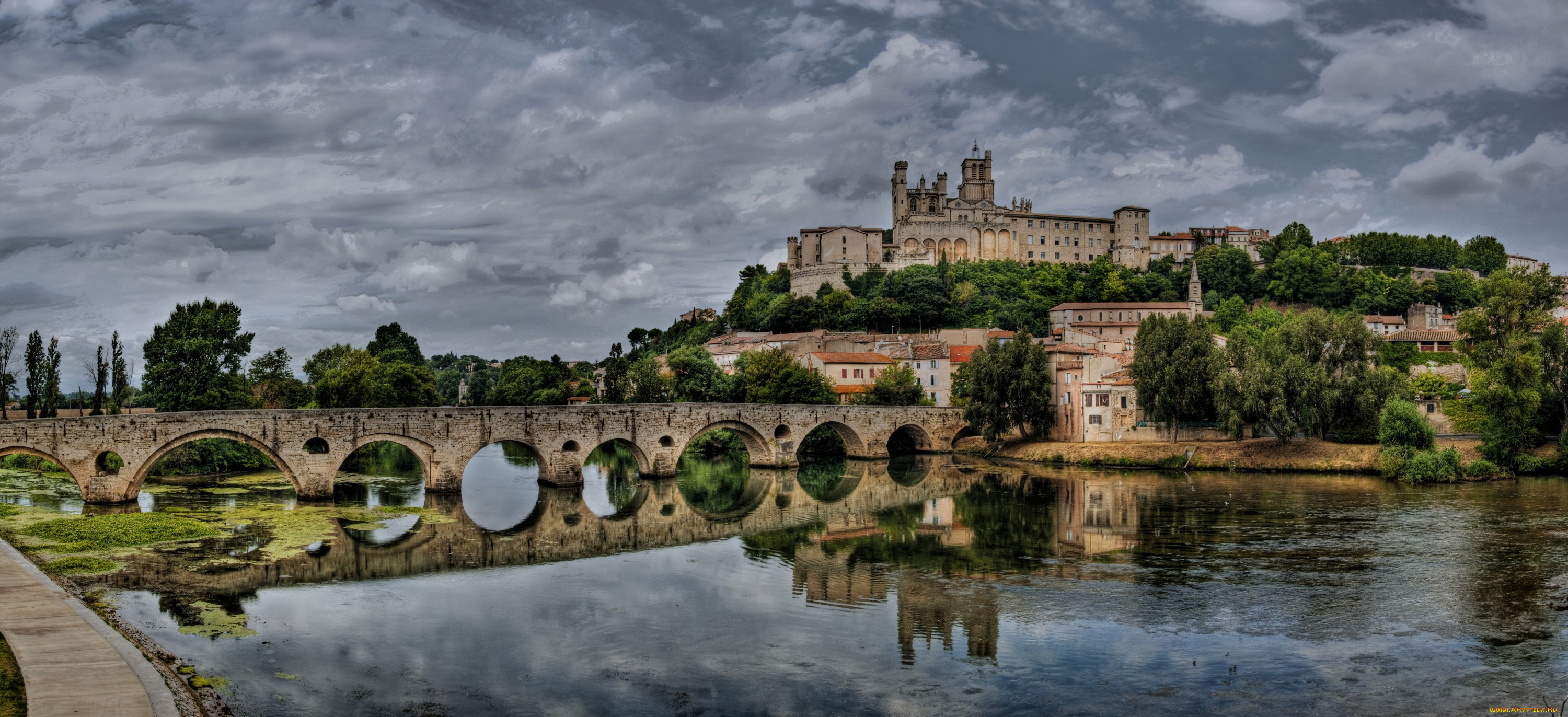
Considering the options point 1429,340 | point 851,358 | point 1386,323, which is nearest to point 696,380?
point 851,358

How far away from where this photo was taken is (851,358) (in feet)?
254

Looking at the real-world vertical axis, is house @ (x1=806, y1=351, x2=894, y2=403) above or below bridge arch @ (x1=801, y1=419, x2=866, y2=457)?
above

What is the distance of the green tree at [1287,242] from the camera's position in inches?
4306

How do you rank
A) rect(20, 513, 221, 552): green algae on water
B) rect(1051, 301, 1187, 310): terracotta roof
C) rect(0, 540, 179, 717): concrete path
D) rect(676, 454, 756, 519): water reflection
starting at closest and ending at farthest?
rect(0, 540, 179, 717): concrete path
rect(20, 513, 221, 552): green algae on water
rect(676, 454, 756, 519): water reflection
rect(1051, 301, 1187, 310): terracotta roof

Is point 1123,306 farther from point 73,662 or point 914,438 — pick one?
point 73,662

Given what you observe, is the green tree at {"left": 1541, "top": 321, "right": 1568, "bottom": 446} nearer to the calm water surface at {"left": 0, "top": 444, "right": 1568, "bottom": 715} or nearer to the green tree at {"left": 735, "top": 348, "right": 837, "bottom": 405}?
the calm water surface at {"left": 0, "top": 444, "right": 1568, "bottom": 715}

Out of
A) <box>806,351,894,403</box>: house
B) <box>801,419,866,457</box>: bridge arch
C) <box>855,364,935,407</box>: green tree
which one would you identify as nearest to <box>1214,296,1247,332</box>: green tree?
<box>806,351,894,403</box>: house

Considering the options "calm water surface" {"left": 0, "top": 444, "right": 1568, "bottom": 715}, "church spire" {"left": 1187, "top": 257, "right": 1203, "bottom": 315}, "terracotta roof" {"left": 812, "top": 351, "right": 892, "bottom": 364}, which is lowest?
"calm water surface" {"left": 0, "top": 444, "right": 1568, "bottom": 715}

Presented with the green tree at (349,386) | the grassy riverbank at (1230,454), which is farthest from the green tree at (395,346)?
the grassy riverbank at (1230,454)

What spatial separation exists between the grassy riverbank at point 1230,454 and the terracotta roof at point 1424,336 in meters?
30.5

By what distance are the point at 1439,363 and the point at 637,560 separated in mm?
63373

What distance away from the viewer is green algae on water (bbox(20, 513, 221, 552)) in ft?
95.3

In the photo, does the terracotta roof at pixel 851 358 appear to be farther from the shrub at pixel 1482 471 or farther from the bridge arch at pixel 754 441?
the shrub at pixel 1482 471

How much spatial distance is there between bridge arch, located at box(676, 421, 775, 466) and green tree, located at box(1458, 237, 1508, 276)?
91.2m
